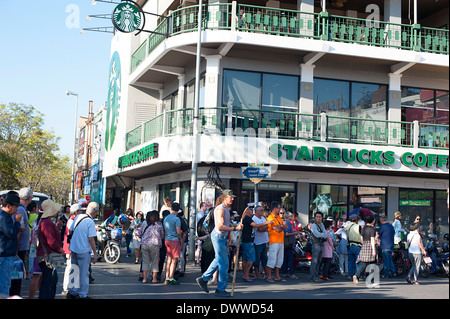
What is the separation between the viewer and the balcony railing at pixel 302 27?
64.2ft

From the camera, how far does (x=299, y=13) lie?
67.9 ft

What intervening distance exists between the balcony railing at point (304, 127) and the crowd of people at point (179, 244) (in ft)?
11.9

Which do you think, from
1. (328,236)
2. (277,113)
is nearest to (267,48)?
(277,113)

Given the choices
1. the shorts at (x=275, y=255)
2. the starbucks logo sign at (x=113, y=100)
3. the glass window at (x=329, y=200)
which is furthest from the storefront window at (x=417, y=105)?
the starbucks logo sign at (x=113, y=100)

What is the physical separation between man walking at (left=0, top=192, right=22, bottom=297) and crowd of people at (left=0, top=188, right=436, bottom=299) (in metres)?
0.01

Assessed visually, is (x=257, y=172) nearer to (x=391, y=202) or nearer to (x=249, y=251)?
(x=249, y=251)

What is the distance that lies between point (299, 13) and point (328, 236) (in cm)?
1005

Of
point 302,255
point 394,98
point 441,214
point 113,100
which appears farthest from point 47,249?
point 113,100

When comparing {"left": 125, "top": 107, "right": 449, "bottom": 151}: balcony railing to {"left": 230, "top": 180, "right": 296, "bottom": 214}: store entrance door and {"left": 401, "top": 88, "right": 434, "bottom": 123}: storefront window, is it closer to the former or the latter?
{"left": 401, "top": 88, "right": 434, "bottom": 123}: storefront window

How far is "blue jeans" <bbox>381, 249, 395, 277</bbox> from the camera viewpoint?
14664mm

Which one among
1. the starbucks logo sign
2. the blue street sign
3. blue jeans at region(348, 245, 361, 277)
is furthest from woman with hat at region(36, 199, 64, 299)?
the starbucks logo sign

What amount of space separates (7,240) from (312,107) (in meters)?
14.9
